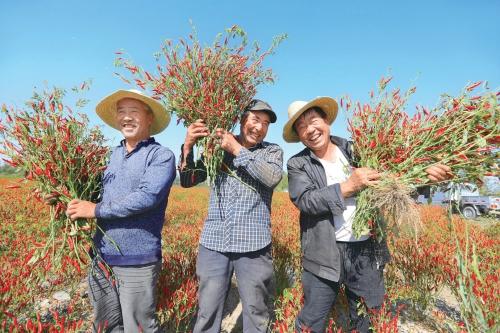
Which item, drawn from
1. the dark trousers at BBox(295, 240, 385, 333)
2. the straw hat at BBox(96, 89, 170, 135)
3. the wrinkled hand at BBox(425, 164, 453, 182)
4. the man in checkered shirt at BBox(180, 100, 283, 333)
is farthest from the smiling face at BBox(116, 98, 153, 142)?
the wrinkled hand at BBox(425, 164, 453, 182)

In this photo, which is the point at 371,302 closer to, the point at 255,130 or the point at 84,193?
the point at 255,130

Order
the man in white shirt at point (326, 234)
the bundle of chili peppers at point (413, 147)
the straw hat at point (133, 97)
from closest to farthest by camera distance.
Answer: the bundle of chili peppers at point (413, 147) < the man in white shirt at point (326, 234) < the straw hat at point (133, 97)

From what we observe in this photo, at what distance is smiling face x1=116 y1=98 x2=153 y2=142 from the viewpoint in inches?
85.8

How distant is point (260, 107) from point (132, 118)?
953mm

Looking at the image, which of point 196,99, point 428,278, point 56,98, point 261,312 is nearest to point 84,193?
point 56,98

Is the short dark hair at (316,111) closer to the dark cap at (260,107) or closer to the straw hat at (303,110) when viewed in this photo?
the straw hat at (303,110)

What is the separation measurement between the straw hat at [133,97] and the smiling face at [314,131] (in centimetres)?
105

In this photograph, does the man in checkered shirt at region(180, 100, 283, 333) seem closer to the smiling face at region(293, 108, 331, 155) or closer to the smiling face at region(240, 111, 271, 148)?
the smiling face at region(240, 111, 271, 148)

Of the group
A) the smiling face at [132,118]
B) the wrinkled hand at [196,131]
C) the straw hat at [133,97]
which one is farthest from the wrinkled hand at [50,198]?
the wrinkled hand at [196,131]

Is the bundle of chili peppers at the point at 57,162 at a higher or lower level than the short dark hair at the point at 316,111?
lower

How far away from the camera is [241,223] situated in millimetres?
2150

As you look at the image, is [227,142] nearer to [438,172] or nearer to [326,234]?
[326,234]

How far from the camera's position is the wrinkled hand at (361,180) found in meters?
1.81

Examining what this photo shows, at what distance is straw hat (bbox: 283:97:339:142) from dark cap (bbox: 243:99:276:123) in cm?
14
